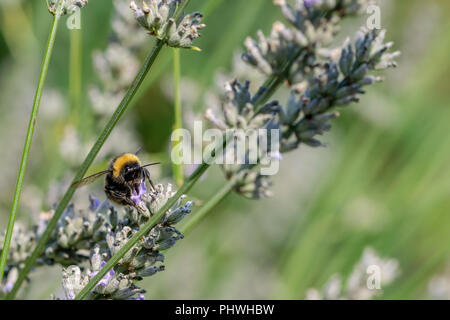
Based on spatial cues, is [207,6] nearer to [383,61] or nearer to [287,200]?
[383,61]

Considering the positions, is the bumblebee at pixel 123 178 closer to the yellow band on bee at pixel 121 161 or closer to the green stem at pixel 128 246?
the yellow band on bee at pixel 121 161

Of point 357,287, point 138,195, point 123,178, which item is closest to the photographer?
point 138,195

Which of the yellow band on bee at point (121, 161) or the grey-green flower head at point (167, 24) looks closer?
the grey-green flower head at point (167, 24)

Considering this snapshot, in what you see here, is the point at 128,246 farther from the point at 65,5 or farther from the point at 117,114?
the point at 65,5

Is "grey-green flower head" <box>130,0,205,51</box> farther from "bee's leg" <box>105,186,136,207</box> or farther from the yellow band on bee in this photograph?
the yellow band on bee

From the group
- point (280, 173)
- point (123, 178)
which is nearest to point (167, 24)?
point (123, 178)

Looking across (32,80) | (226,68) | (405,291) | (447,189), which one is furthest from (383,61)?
(32,80)

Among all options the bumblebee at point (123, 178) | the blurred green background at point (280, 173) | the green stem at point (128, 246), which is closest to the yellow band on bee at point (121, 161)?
the bumblebee at point (123, 178)
